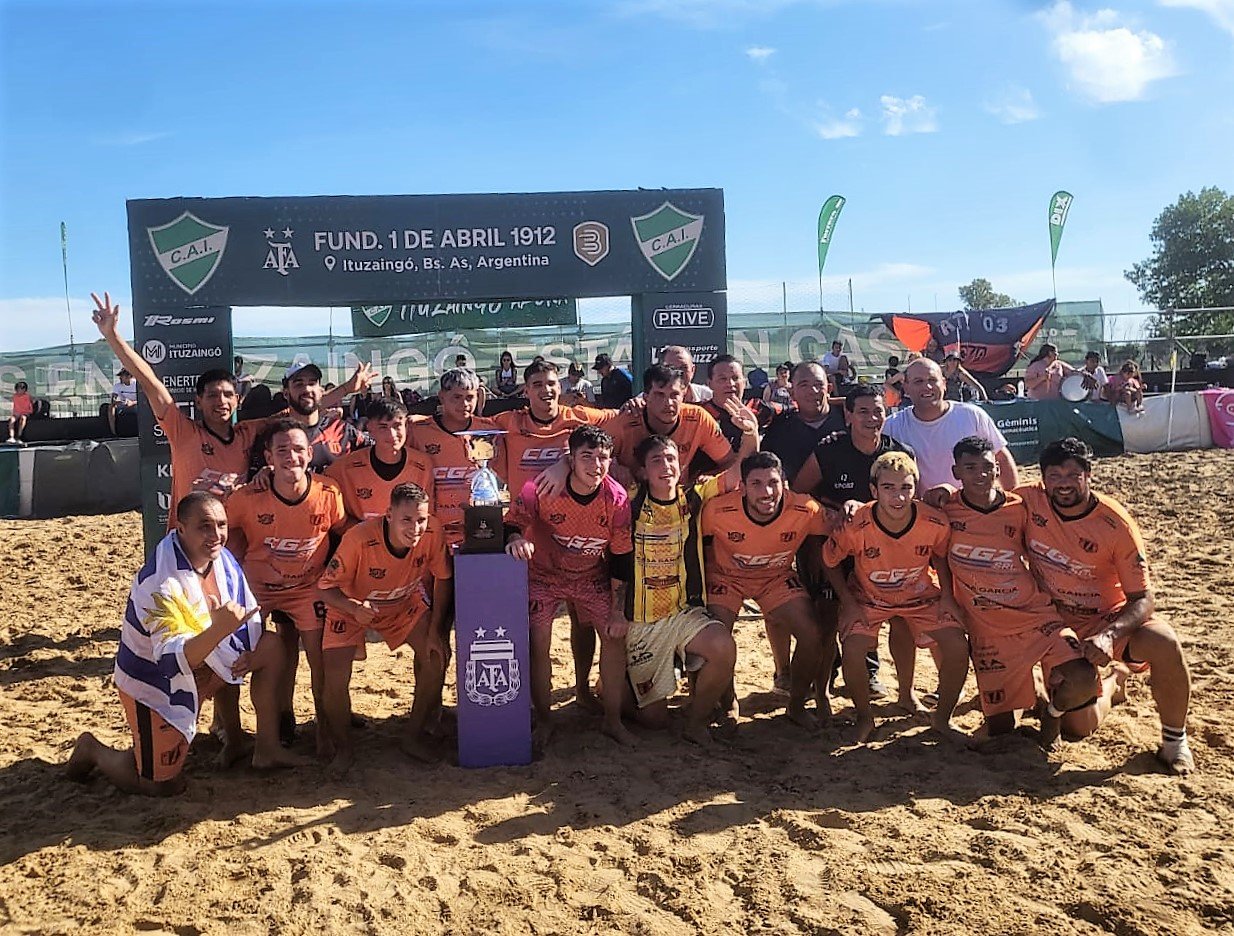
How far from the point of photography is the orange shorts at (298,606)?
4793mm

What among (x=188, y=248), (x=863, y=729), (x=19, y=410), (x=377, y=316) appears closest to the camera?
(x=863, y=729)

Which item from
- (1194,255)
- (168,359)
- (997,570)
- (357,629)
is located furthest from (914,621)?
(1194,255)

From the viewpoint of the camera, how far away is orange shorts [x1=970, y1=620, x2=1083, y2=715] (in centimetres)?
454

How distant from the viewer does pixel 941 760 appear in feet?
14.5

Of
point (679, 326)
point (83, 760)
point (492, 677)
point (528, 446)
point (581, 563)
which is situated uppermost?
point (679, 326)

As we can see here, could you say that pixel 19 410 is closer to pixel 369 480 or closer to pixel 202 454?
pixel 202 454

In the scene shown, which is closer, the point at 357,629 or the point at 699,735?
the point at 357,629

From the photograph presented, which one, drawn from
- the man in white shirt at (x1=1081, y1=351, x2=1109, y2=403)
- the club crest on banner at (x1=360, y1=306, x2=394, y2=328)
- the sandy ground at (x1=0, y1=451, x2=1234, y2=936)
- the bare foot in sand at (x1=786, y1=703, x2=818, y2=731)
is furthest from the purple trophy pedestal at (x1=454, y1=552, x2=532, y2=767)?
the man in white shirt at (x1=1081, y1=351, x2=1109, y2=403)

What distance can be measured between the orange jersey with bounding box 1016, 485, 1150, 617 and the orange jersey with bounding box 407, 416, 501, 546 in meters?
3.10

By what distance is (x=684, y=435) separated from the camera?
5.56 meters

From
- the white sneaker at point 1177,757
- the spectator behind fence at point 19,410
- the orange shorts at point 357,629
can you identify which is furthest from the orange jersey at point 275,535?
the spectator behind fence at point 19,410

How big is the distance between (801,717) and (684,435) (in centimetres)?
177

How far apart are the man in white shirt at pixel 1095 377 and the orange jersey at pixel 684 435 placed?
12.7 m

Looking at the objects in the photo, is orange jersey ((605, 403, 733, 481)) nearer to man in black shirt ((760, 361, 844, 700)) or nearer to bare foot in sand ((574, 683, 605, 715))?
man in black shirt ((760, 361, 844, 700))
